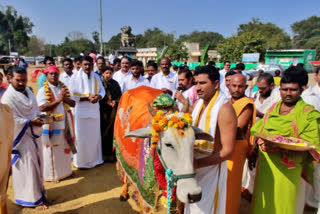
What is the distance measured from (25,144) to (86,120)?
5.72 feet

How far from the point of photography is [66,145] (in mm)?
4547

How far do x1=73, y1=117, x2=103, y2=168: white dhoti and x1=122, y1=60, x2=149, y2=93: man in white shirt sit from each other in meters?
1.27

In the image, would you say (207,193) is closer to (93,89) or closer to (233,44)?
(93,89)

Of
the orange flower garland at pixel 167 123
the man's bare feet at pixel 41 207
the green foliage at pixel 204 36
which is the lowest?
the man's bare feet at pixel 41 207

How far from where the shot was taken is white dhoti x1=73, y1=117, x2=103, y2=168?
5191 mm

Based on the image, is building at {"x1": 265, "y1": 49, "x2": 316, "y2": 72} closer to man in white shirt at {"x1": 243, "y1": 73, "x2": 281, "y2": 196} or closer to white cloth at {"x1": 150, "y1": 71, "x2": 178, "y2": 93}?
white cloth at {"x1": 150, "y1": 71, "x2": 178, "y2": 93}

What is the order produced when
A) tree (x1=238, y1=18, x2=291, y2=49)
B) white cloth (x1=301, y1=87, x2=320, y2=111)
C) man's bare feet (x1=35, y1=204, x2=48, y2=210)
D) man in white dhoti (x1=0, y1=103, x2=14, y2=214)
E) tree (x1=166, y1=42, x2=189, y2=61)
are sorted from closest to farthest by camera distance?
man in white dhoti (x1=0, y1=103, x2=14, y2=214), white cloth (x1=301, y1=87, x2=320, y2=111), man's bare feet (x1=35, y1=204, x2=48, y2=210), tree (x1=166, y1=42, x2=189, y2=61), tree (x1=238, y1=18, x2=291, y2=49)

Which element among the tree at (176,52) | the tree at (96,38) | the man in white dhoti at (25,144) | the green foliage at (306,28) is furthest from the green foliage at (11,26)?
the green foliage at (306,28)

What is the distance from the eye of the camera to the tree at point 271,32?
55.1m

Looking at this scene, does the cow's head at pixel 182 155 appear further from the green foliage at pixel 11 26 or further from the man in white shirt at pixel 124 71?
the green foliage at pixel 11 26

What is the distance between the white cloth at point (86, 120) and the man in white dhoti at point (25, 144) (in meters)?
1.42

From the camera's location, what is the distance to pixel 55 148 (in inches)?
174

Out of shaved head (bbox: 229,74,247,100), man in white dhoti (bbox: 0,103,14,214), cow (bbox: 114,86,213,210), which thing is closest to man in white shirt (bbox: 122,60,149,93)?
cow (bbox: 114,86,213,210)

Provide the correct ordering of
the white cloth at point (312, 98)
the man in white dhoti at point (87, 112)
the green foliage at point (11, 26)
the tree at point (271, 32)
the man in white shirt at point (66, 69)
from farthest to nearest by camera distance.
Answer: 1. the green foliage at point (11, 26)
2. the tree at point (271, 32)
3. the man in white shirt at point (66, 69)
4. the man in white dhoti at point (87, 112)
5. the white cloth at point (312, 98)
